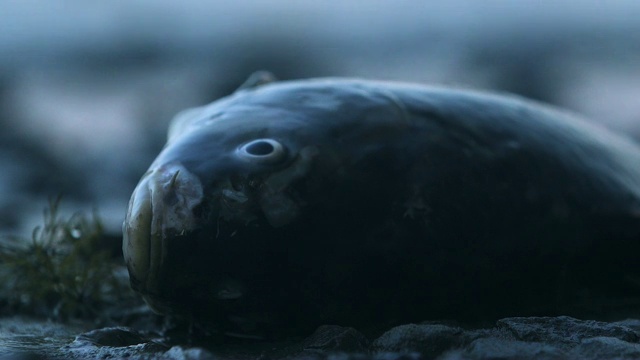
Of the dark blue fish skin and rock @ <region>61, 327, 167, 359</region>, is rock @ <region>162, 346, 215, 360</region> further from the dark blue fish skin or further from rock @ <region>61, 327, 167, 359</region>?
the dark blue fish skin

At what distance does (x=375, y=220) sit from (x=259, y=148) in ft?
1.39

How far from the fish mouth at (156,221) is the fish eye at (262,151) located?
0.18 meters

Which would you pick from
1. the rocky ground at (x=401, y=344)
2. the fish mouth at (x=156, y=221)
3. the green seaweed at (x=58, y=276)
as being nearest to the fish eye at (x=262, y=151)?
the fish mouth at (x=156, y=221)

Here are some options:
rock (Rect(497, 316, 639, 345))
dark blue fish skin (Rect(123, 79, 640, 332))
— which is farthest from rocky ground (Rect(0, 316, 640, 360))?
dark blue fish skin (Rect(123, 79, 640, 332))

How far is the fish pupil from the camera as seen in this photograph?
101 inches

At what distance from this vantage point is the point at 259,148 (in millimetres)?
2582

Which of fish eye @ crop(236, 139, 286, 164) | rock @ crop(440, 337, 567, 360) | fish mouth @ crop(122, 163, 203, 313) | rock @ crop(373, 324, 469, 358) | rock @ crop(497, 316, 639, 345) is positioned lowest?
rock @ crop(440, 337, 567, 360)

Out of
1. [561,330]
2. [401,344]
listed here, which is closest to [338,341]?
[401,344]

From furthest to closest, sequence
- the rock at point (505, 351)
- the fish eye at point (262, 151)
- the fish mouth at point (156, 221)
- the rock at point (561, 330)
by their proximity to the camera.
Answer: the fish eye at point (262, 151)
the fish mouth at point (156, 221)
the rock at point (561, 330)
the rock at point (505, 351)

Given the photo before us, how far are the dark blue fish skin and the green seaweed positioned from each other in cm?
86

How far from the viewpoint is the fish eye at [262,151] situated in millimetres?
2547

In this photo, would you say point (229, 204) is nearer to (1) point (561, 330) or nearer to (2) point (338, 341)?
(2) point (338, 341)

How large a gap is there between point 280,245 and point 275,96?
27.2 inches

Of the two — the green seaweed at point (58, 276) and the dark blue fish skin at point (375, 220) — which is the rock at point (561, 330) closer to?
the dark blue fish skin at point (375, 220)
